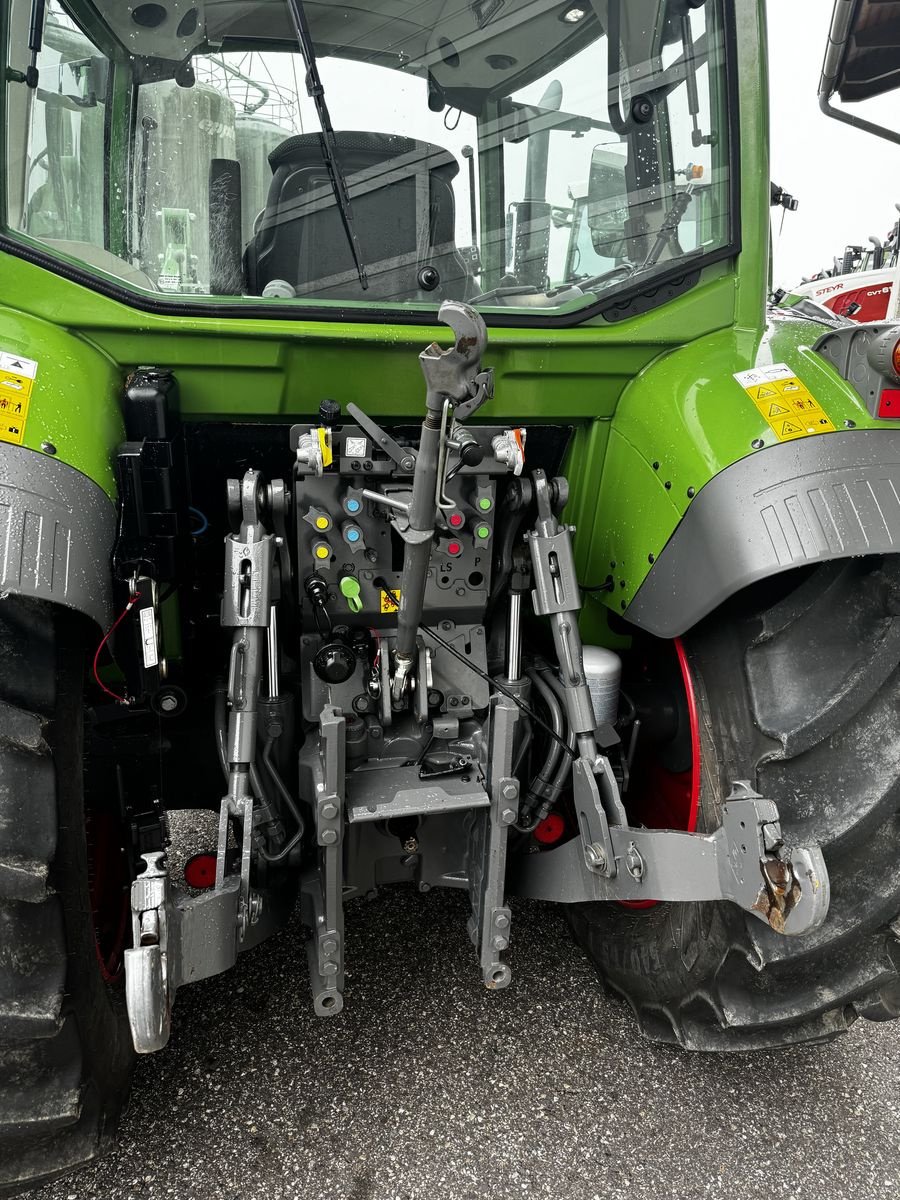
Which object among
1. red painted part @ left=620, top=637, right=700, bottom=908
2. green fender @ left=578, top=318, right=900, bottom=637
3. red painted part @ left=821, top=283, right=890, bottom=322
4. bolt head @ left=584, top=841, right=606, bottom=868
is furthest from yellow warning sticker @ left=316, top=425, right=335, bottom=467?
red painted part @ left=821, top=283, right=890, bottom=322

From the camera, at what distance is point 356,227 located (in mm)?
1721

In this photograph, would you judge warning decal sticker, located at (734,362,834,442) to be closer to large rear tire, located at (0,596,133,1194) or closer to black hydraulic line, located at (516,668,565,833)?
black hydraulic line, located at (516,668,565,833)

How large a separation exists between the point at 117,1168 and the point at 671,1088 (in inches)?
45.4

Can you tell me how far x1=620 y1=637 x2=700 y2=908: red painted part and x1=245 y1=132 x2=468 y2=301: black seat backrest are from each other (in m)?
0.92

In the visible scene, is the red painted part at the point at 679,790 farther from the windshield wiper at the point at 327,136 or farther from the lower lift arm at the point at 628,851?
the windshield wiper at the point at 327,136

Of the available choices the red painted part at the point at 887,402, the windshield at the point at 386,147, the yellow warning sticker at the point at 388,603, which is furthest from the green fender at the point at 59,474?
the red painted part at the point at 887,402

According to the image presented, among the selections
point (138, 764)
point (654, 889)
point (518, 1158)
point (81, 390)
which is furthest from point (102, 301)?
point (518, 1158)

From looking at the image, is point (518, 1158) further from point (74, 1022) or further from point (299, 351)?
point (299, 351)

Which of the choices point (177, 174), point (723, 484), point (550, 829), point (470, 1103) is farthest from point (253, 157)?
point (470, 1103)

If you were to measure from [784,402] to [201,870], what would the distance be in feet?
5.01

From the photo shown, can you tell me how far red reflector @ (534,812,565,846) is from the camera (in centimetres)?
204

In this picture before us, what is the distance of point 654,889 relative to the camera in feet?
5.07

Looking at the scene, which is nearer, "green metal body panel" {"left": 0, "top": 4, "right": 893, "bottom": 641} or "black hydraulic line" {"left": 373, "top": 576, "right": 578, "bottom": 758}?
"green metal body panel" {"left": 0, "top": 4, "right": 893, "bottom": 641}

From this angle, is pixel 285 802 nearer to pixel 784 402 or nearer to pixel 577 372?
pixel 577 372
